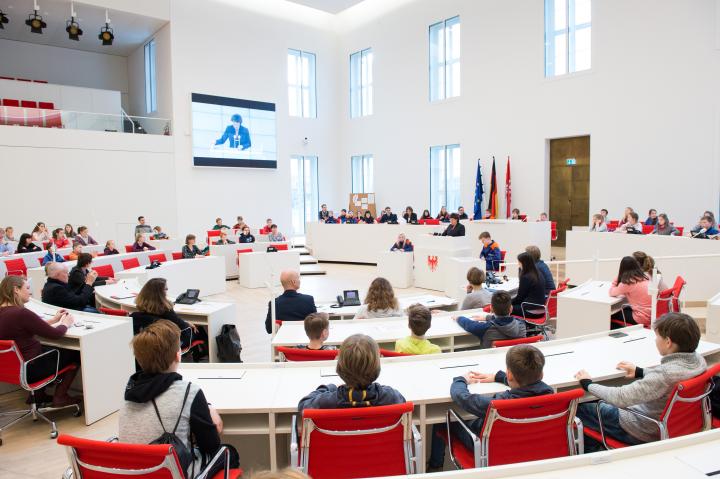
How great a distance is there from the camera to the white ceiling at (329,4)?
56.7 ft

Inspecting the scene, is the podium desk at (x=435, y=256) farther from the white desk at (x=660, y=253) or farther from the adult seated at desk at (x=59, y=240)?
the adult seated at desk at (x=59, y=240)

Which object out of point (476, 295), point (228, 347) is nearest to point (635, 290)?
point (476, 295)

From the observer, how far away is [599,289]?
5688mm

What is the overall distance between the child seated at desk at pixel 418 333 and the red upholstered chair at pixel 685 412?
1.14 m

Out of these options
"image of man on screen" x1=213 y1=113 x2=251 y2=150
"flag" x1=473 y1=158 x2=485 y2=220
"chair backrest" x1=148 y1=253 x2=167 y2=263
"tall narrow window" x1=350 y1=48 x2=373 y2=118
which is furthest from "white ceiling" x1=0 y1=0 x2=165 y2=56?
"flag" x1=473 y1=158 x2=485 y2=220

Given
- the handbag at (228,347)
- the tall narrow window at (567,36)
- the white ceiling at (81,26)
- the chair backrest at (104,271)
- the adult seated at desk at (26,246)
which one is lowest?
the handbag at (228,347)

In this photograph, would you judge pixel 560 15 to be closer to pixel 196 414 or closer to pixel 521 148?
pixel 521 148

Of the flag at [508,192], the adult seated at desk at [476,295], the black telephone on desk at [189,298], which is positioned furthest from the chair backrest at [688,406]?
the flag at [508,192]

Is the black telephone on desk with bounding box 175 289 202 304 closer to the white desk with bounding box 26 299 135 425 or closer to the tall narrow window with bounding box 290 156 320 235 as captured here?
the white desk with bounding box 26 299 135 425

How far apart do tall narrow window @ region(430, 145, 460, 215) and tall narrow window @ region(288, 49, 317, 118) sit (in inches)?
217

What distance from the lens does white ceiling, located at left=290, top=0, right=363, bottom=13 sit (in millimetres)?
17281

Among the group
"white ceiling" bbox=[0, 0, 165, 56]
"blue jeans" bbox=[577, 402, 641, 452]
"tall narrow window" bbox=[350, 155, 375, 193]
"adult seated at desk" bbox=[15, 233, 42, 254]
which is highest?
"white ceiling" bbox=[0, 0, 165, 56]

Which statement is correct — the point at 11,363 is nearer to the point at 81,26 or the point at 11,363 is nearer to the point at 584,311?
the point at 584,311

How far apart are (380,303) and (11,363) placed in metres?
3.13
